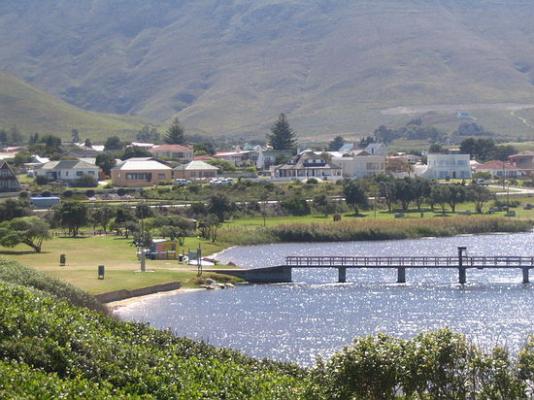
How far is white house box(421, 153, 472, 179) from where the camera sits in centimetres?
15675

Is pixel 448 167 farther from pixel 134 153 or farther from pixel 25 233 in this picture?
pixel 25 233

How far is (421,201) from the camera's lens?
416 feet

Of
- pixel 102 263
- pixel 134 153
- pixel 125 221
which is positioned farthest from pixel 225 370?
pixel 134 153

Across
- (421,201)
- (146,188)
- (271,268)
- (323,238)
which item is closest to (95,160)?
(146,188)


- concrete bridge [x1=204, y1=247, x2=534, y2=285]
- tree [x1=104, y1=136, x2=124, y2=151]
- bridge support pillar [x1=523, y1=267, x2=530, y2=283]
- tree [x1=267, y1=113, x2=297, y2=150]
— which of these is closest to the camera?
bridge support pillar [x1=523, y1=267, x2=530, y2=283]

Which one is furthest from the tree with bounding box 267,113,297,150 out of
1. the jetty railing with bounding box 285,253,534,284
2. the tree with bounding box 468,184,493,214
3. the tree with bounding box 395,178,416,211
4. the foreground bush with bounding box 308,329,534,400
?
the foreground bush with bounding box 308,329,534,400

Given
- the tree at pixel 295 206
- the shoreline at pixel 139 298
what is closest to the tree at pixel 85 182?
the tree at pixel 295 206

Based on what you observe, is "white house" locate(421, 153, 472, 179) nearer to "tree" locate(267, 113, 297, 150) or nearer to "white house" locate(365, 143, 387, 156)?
"white house" locate(365, 143, 387, 156)

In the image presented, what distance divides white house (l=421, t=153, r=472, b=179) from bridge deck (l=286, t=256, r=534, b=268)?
75.8 meters

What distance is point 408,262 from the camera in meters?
79.9

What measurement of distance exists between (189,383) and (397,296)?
119ft

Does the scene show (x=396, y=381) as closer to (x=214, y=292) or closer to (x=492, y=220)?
(x=214, y=292)

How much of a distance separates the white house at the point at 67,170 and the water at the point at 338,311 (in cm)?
5703

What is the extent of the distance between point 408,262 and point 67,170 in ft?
224
